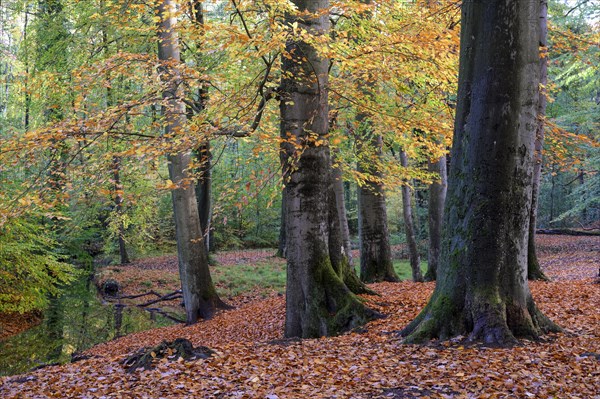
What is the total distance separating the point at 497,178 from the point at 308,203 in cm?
314

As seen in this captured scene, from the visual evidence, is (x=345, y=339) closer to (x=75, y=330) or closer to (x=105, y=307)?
(x=75, y=330)

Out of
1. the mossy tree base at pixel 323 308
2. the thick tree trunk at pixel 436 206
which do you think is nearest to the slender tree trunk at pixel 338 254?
the mossy tree base at pixel 323 308

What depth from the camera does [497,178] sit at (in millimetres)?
5715

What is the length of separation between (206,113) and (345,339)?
4.33m

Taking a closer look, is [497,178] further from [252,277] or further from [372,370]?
[252,277]

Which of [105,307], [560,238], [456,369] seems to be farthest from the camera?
[560,238]

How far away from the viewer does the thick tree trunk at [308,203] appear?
8070 millimetres

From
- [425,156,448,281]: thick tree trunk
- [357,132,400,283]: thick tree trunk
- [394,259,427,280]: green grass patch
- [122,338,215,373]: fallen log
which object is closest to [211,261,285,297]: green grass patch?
[394,259,427,280]: green grass patch

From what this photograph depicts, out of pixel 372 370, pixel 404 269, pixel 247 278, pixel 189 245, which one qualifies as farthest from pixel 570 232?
pixel 372 370

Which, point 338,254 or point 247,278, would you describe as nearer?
point 338,254

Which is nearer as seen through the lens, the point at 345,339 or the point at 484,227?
the point at 484,227

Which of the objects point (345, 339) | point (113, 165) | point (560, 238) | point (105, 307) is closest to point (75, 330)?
point (105, 307)

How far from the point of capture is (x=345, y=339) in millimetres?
7094

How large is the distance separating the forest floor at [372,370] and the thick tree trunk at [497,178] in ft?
1.21
